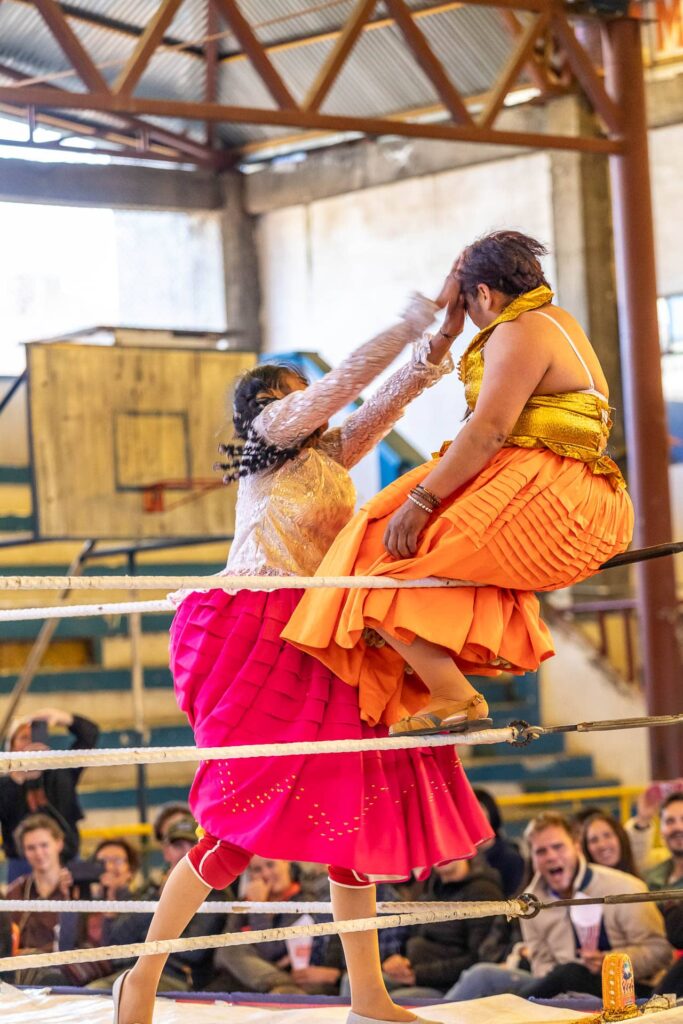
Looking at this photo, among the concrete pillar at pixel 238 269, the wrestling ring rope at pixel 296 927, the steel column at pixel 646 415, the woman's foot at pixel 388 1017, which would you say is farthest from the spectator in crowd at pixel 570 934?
the concrete pillar at pixel 238 269

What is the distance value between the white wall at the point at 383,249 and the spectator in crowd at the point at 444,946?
5.30 m

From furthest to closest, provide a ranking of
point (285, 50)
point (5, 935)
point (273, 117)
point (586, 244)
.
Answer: point (285, 50), point (586, 244), point (273, 117), point (5, 935)

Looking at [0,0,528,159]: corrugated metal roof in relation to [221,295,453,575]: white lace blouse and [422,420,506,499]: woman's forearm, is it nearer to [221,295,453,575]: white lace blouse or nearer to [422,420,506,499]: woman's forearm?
→ [221,295,453,575]: white lace blouse

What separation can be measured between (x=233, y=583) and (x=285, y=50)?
27.7 ft

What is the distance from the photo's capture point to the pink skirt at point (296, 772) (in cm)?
241

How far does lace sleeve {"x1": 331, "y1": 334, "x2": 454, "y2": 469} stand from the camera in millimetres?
2703

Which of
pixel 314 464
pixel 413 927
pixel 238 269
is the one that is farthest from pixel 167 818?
pixel 238 269

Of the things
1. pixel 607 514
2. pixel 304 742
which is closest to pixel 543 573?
pixel 607 514

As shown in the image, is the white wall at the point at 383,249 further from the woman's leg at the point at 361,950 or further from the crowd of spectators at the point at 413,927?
the woman's leg at the point at 361,950

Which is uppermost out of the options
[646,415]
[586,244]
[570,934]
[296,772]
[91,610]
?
[586,244]

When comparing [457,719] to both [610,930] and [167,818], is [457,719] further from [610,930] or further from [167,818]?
[167,818]

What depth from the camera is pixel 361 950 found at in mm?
2523

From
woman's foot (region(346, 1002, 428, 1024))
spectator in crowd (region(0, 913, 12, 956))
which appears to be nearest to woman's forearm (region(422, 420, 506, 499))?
woman's foot (region(346, 1002, 428, 1024))

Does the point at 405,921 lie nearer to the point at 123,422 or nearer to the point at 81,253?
the point at 123,422
